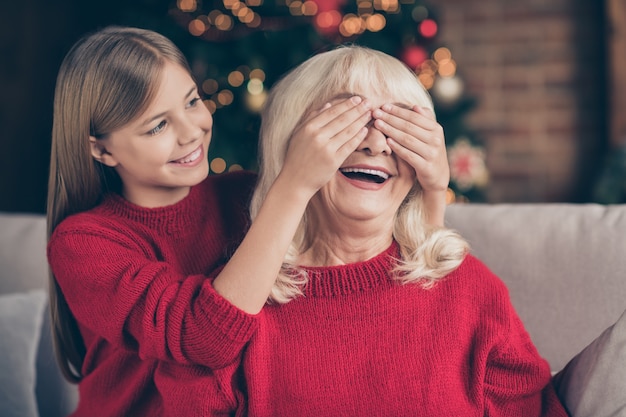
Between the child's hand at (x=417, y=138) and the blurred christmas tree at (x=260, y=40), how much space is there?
61.4 inches

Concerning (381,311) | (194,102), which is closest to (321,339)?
(381,311)

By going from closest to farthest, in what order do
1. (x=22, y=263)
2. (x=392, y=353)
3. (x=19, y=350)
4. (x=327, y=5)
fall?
(x=392, y=353) < (x=19, y=350) < (x=22, y=263) < (x=327, y=5)

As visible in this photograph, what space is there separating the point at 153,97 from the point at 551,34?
3.17 metres

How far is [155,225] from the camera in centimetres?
148

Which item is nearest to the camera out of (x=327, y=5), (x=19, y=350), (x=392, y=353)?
(x=392, y=353)

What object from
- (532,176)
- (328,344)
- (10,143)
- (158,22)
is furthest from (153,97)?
(532,176)

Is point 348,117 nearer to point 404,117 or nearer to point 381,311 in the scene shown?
point 404,117

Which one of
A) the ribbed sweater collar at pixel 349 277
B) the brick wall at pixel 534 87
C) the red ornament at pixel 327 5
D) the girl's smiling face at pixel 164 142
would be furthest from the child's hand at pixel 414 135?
the brick wall at pixel 534 87

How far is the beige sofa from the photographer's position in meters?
1.56

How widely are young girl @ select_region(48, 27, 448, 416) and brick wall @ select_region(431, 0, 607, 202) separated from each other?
2775mm

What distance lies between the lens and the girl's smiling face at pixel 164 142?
1.39 metres

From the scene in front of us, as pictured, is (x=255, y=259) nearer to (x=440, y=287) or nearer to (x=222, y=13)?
(x=440, y=287)

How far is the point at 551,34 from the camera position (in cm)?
398

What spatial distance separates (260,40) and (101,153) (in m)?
1.55
